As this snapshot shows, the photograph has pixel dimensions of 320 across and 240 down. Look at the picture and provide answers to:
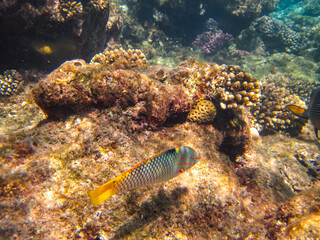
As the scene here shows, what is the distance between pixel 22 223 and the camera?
2.23m

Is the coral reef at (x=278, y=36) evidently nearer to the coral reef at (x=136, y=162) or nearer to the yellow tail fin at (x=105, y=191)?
the coral reef at (x=136, y=162)

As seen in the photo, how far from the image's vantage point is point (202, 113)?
3.60 metres

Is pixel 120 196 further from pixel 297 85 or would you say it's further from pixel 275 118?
pixel 297 85

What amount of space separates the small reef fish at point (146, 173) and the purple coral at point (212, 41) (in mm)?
15174

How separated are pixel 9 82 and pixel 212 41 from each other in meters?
14.9

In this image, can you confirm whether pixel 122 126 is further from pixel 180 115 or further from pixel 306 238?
pixel 306 238

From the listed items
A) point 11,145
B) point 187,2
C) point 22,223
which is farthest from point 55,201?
point 187,2

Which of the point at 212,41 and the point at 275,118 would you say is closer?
the point at 275,118

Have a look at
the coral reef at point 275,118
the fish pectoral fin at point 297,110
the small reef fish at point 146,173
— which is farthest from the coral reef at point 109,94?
the coral reef at point 275,118

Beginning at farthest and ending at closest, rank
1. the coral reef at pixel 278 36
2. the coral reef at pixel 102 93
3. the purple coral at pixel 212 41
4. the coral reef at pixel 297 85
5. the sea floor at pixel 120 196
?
the coral reef at pixel 278 36 < the purple coral at pixel 212 41 < the coral reef at pixel 297 85 < the coral reef at pixel 102 93 < the sea floor at pixel 120 196

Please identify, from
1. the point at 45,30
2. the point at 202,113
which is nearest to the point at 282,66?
the point at 202,113

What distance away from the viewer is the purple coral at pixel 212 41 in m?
15.4

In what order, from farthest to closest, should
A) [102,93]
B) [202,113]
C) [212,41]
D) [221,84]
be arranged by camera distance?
1. [212,41]
2. [221,84]
3. [202,113]
4. [102,93]

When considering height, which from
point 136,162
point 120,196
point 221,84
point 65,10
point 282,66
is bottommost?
point 120,196
